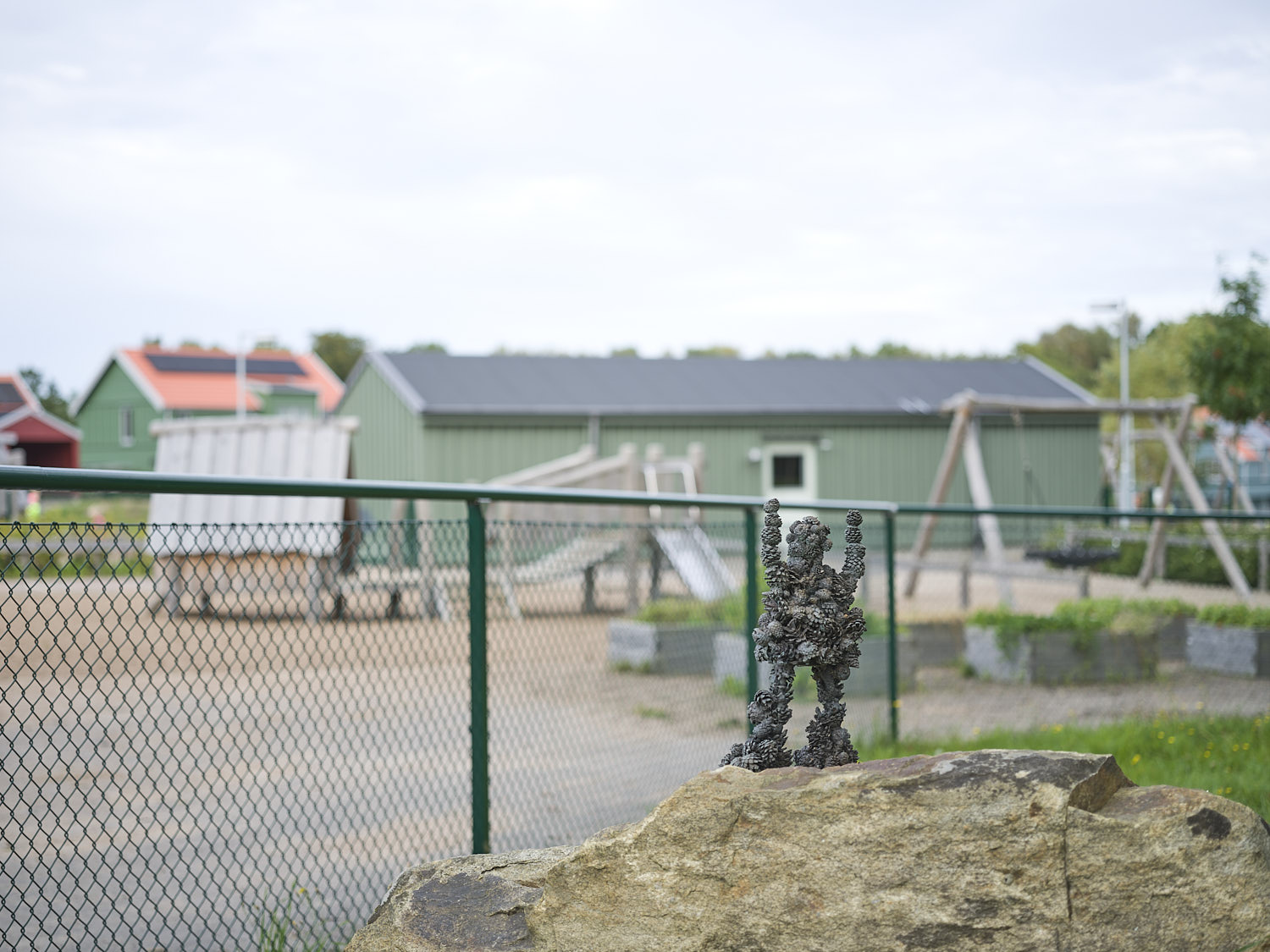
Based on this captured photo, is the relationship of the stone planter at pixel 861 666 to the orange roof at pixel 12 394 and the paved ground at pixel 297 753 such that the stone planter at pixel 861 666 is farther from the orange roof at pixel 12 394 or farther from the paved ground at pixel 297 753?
the orange roof at pixel 12 394

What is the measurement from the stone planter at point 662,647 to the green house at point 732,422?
1082 centimetres

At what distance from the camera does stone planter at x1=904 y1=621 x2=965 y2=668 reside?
10031 millimetres

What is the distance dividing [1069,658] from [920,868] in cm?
767

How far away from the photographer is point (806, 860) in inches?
91.4

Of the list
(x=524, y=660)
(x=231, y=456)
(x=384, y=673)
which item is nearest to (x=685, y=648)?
(x=524, y=660)

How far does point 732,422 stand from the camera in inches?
882

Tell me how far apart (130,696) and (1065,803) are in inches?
255

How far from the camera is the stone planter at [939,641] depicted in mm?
10031

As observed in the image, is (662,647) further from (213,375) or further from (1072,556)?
(213,375)

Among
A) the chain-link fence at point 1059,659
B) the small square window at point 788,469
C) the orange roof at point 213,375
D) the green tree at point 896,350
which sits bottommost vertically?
the chain-link fence at point 1059,659

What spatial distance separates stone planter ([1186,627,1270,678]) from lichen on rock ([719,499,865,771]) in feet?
25.8

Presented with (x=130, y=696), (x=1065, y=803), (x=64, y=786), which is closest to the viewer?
(x=1065, y=803)

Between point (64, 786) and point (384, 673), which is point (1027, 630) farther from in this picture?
point (64, 786)

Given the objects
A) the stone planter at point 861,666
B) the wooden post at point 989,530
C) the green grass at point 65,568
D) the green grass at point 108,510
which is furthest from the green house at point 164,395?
the green grass at point 65,568
